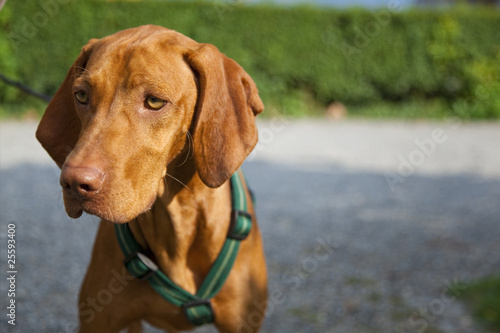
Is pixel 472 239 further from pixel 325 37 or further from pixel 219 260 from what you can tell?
pixel 325 37

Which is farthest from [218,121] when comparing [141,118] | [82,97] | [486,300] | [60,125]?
[486,300]

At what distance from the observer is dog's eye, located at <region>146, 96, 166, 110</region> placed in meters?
1.69

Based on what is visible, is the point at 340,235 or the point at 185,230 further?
the point at 340,235

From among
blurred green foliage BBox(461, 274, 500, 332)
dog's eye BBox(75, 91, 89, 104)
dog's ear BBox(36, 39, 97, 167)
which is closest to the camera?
dog's eye BBox(75, 91, 89, 104)

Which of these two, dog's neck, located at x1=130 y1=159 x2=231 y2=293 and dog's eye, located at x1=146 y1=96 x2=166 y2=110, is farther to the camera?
dog's neck, located at x1=130 y1=159 x2=231 y2=293

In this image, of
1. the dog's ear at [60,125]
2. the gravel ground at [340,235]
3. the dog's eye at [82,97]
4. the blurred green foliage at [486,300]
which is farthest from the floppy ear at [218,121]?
the blurred green foliage at [486,300]

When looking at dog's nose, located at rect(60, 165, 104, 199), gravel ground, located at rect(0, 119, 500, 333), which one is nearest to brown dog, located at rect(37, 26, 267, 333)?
dog's nose, located at rect(60, 165, 104, 199)

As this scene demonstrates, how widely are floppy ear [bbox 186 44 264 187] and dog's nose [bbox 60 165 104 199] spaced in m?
0.43

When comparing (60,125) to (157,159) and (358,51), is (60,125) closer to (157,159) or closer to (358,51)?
(157,159)

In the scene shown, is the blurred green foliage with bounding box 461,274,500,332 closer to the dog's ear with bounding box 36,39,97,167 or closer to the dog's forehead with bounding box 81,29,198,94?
the dog's forehead with bounding box 81,29,198,94

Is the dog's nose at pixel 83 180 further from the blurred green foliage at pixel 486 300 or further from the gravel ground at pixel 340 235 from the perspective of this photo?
the blurred green foliage at pixel 486 300

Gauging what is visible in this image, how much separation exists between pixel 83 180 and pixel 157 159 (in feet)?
0.99

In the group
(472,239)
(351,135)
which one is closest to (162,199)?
(472,239)

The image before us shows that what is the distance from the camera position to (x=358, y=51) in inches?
552
